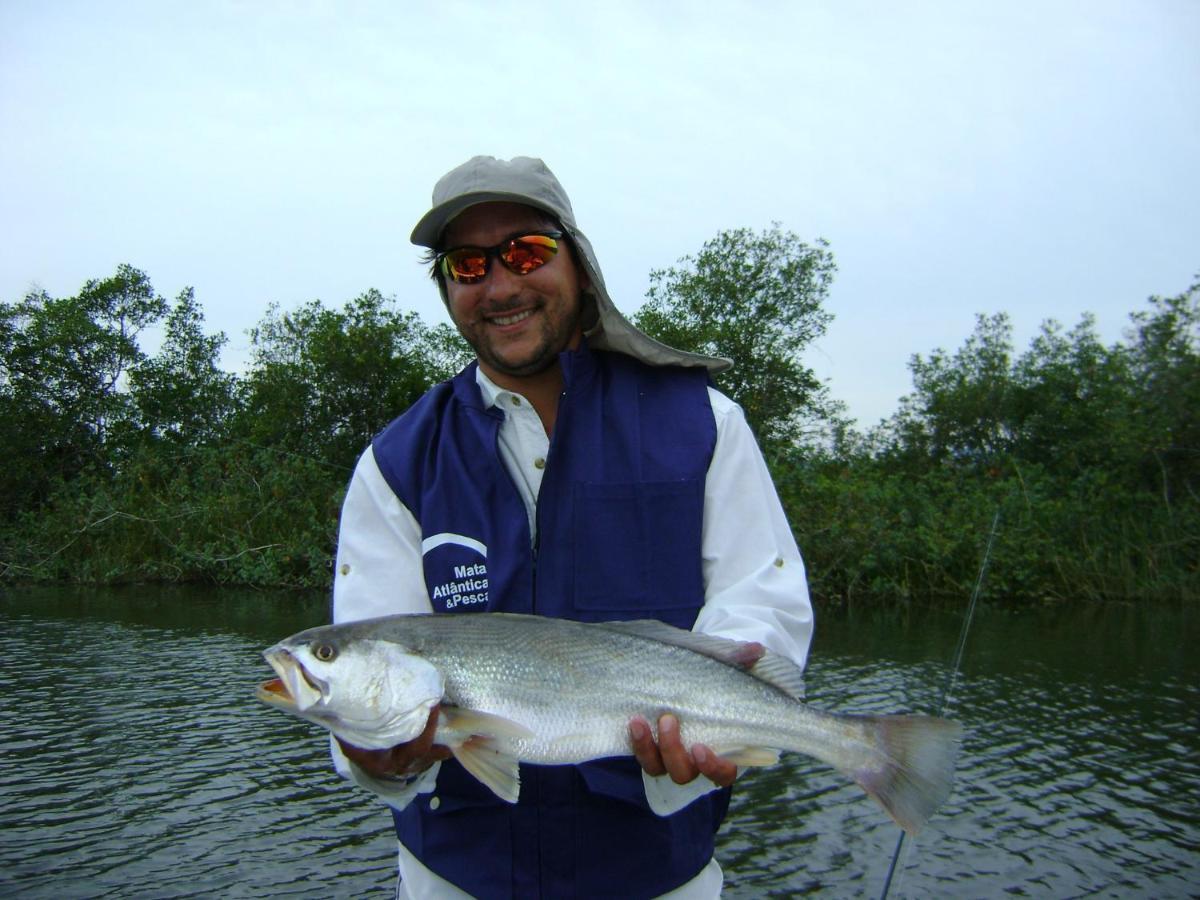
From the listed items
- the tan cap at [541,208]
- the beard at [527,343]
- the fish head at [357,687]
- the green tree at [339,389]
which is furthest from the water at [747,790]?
the green tree at [339,389]

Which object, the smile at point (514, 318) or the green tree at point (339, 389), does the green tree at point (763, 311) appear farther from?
the smile at point (514, 318)

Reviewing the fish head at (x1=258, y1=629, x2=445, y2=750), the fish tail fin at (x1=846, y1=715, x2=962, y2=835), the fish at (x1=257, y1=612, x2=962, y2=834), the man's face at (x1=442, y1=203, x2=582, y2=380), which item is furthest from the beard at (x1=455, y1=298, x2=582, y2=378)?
the fish tail fin at (x1=846, y1=715, x2=962, y2=835)

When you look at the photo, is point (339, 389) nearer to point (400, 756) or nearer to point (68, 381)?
point (68, 381)

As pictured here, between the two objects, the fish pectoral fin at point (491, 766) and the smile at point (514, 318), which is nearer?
the fish pectoral fin at point (491, 766)

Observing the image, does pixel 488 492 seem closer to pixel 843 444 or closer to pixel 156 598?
pixel 156 598

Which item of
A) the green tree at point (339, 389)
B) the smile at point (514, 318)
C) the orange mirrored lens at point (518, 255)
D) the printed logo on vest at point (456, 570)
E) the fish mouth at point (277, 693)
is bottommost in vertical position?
the fish mouth at point (277, 693)

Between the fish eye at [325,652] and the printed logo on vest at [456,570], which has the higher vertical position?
the printed logo on vest at [456,570]

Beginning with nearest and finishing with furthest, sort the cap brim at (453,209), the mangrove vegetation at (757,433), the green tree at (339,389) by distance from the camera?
the cap brim at (453,209), the mangrove vegetation at (757,433), the green tree at (339,389)

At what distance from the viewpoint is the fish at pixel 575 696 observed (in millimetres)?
2801

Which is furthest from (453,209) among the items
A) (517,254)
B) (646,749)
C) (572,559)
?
(646,749)

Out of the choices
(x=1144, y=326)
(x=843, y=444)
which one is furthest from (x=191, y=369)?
(x=1144, y=326)

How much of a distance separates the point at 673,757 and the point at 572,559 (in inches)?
24.7

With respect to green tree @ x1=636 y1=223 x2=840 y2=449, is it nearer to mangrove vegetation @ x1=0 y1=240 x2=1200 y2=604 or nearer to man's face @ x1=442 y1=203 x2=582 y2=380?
mangrove vegetation @ x1=0 y1=240 x2=1200 y2=604

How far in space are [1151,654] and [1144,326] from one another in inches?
664
